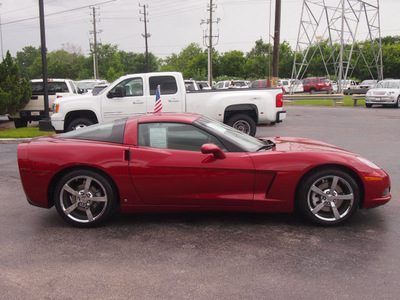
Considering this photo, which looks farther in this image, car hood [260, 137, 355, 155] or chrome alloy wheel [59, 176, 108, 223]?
car hood [260, 137, 355, 155]

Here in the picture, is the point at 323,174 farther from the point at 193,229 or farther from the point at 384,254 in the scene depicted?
the point at 193,229

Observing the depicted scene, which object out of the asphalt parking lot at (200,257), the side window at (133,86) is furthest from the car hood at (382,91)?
the asphalt parking lot at (200,257)

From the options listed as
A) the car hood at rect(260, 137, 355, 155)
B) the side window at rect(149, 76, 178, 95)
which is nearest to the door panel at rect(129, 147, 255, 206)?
the car hood at rect(260, 137, 355, 155)

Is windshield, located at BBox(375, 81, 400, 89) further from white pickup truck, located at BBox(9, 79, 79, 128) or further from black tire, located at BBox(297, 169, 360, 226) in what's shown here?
black tire, located at BBox(297, 169, 360, 226)

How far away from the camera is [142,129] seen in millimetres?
4656

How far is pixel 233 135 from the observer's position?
4824 millimetres

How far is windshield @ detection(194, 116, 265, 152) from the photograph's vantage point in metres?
4.61

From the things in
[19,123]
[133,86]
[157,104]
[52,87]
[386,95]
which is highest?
[52,87]

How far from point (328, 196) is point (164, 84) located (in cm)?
788

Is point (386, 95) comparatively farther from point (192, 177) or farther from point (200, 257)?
point (200, 257)

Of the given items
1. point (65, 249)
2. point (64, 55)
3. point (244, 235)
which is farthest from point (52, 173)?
point (64, 55)

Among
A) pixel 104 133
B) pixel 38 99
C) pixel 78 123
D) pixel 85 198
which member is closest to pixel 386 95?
pixel 78 123

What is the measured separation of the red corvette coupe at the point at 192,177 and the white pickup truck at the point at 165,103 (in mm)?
6619

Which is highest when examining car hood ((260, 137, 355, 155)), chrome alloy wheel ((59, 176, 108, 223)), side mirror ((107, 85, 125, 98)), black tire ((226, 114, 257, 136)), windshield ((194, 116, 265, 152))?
side mirror ((107, 85, 125, 98))
